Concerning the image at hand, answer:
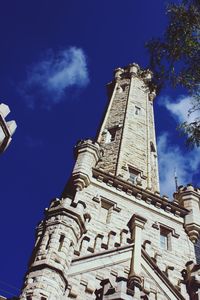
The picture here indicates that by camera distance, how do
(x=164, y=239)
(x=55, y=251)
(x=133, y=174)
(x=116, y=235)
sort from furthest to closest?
(x=133, y=174), (x=164, y=239), (x=116, y=235), (x=55, y=251)

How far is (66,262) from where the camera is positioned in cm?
1078

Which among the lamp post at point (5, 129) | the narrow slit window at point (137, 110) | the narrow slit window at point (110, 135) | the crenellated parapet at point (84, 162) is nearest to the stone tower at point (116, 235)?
the crenellated parapet at point (84, 162)

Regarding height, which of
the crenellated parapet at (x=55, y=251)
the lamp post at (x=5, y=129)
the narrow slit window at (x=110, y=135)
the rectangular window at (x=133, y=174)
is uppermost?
the narrow slit window at (x=110, y=135)

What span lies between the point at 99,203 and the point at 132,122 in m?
9.55

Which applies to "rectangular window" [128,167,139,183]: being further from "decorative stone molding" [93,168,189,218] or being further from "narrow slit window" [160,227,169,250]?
"narrow slit window" [160,227,169,250]

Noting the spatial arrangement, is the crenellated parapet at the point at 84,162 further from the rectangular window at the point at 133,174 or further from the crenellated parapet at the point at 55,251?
the rectangular window at the point at 133,174

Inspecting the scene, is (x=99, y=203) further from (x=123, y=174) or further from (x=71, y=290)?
(x=71, y=290)

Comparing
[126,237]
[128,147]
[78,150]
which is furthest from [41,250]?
[128,147]

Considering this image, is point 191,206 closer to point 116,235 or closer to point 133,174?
point 133,174

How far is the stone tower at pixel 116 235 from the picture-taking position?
10.3 metres

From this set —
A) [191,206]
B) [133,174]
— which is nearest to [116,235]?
[191,206]

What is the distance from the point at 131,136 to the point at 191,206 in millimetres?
6290

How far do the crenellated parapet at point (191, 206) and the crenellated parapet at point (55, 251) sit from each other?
558 cm

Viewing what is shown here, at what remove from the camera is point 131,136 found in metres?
22.1
